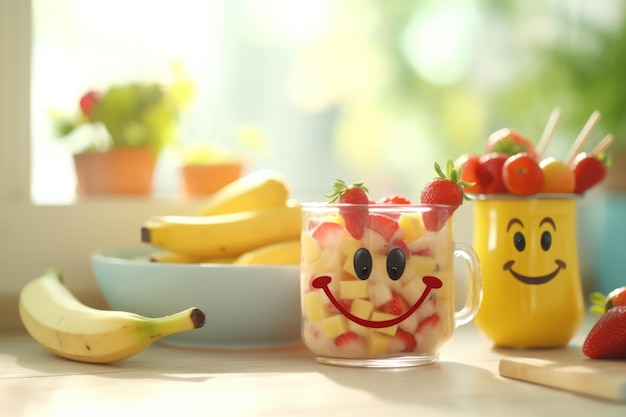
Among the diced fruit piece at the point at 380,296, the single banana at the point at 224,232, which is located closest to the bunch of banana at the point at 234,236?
the single banana at the point at 224,232

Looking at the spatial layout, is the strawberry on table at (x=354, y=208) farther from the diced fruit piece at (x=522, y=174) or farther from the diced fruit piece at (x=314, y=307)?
the diced fruit piece at (x=522, y=174)

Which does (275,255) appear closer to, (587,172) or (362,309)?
(362,309)

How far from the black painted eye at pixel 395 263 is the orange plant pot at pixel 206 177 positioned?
67 cm

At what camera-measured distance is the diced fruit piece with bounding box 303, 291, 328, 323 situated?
3.49ft

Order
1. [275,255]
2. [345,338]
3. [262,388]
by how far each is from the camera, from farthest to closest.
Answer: [275,255]
[345,338]
[262,388]

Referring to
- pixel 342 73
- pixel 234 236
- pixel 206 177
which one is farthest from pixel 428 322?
pixel 342 73

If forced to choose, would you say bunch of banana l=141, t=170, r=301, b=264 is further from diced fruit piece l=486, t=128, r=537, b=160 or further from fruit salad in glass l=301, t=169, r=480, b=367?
diced fruit piece l=486, t=128, r=537, b=160

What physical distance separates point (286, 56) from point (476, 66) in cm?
46

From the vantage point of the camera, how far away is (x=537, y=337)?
1204 mm

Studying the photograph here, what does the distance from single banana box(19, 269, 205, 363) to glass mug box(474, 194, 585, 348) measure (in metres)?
0.43

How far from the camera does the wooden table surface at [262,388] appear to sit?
2.77 feet

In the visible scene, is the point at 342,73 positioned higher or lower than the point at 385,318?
higher

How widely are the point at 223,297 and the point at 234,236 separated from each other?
5.0 inches

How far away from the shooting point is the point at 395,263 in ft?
3.40
